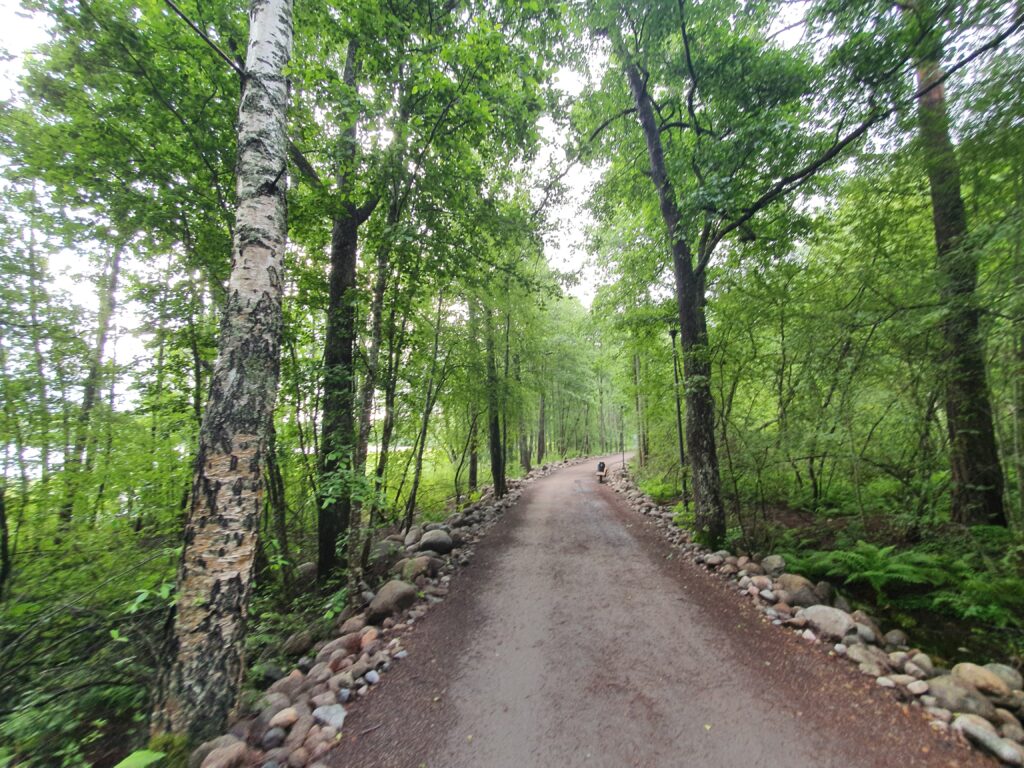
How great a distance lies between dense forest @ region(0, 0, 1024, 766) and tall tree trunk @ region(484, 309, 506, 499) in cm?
349

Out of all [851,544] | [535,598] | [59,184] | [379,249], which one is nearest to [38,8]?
[59,184]

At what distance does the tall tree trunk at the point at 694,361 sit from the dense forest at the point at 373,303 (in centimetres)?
5

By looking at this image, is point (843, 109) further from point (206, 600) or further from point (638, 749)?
point (206, 600)

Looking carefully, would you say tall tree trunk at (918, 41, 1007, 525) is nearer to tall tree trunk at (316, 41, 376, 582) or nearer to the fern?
the fern

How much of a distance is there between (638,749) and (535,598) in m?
2.49

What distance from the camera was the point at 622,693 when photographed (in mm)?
3010

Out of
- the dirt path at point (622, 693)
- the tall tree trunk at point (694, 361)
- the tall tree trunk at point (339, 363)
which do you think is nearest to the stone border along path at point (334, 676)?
the dirt path at point (622, 693)

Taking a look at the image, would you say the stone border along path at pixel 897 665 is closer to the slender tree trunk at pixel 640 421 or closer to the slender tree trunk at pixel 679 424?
the slender tree trunk at pixel 679 424

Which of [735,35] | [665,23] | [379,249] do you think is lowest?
[379,249]

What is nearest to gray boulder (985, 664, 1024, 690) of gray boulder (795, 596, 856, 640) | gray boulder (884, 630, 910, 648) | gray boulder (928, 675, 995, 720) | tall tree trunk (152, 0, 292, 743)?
gray boulder (928, 675, 995, 720)

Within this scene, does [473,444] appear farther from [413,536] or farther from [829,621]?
[829,621]

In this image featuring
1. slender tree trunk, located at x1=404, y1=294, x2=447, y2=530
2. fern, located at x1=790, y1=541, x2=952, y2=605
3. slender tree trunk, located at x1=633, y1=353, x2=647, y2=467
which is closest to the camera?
fern, located at x1=790, y1=541, x2=952, y2=605

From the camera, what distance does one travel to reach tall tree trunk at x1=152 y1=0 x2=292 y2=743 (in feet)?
7.94

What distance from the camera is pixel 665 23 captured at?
6.01 m
